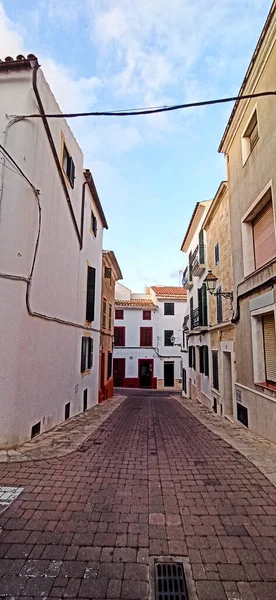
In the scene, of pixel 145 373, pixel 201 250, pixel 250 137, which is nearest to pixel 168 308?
pixel 145 373

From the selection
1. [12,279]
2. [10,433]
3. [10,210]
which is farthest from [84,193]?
[10,433]

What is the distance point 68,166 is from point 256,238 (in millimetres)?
5726

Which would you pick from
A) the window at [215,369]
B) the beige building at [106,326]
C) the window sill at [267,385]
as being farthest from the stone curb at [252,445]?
the beige building at [106,326]

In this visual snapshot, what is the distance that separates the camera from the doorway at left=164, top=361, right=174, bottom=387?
2936cm

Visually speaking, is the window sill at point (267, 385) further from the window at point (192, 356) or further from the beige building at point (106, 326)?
the window at point (192, 356)

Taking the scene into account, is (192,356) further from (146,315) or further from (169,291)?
(169,291)

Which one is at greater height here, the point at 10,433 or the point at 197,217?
the point at 197,217

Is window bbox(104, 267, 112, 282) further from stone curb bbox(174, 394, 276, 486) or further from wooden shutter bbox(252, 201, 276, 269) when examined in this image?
stone curb bbox(174, 394, 276, 486)

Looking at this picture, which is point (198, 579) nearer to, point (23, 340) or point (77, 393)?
point (23, 340)

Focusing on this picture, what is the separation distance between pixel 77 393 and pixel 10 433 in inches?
192

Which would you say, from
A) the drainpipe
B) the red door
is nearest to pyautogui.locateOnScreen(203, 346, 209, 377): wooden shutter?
the drainpipe

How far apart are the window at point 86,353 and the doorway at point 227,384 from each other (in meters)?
5.04

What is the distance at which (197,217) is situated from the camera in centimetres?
1595

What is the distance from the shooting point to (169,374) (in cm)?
2950
